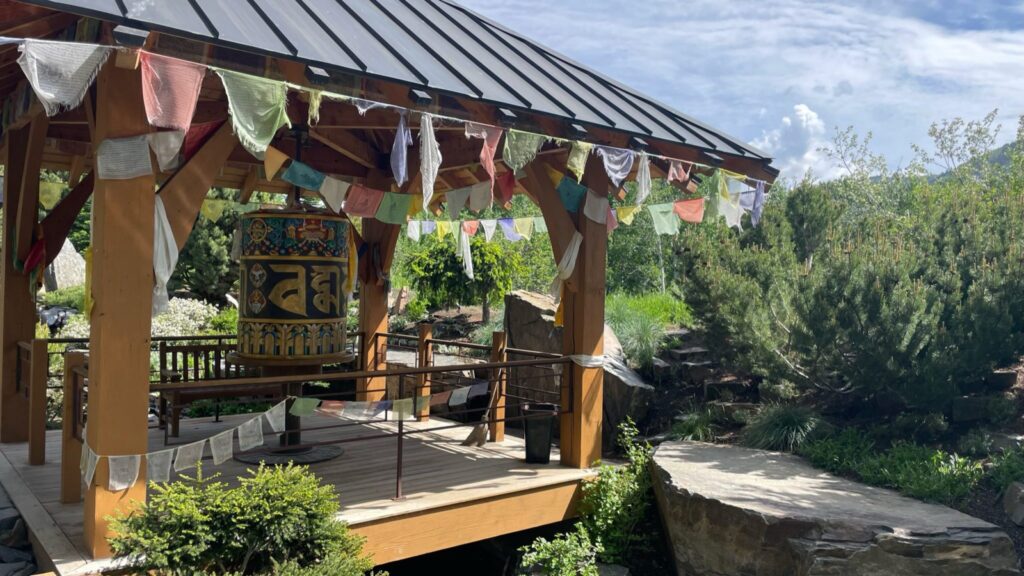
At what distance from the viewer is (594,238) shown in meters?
6.54

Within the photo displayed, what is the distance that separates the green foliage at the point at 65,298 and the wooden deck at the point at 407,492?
372 inches

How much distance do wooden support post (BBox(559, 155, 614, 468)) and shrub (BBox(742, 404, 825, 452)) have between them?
1.76m

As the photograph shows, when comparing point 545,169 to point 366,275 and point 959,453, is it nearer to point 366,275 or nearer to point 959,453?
point 366,275

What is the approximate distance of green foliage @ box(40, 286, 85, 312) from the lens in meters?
15.6

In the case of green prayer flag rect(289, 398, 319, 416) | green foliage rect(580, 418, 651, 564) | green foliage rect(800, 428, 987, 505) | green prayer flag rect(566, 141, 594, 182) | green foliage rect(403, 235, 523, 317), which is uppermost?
green prayer flag rect(566, 141, 594, 182)

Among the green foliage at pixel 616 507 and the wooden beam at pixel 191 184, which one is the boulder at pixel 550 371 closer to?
the green foliage at pixel 616 507

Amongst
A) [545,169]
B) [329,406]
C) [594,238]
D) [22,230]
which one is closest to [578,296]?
[594,238]

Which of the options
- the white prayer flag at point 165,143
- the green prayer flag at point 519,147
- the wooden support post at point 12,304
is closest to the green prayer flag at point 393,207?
the green prayer flag at point 519,147

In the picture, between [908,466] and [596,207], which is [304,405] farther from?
[908,466]

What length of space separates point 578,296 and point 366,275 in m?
3.48

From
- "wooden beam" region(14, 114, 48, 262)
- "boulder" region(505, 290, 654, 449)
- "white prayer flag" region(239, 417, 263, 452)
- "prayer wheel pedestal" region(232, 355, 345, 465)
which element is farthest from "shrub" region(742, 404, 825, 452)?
"wooden beam" region(14, 114, 48, 262)

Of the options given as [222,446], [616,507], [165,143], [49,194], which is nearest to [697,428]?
[616,507]

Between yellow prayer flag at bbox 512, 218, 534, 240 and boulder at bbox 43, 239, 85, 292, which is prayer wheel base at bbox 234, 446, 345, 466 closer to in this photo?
yellow prayer flag at bbox 512, 218, 534, 240

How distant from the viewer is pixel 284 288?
6.20 metres
